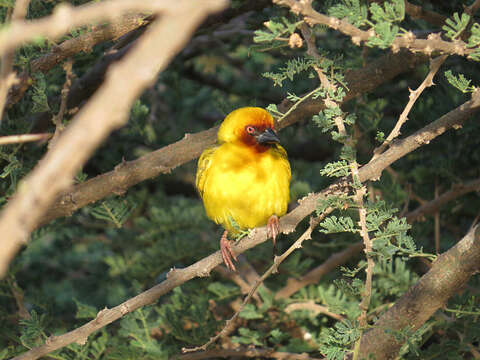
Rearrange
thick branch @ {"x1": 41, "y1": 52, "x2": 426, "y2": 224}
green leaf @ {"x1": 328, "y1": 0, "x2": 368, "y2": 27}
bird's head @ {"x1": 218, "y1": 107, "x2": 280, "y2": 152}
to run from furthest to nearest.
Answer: bird's head @ {"x1": 218, "y1": 107, "x2": 280, "y2": 152}
thick branch @ {"x1": 41, "y1": 52, "x2": 426, "y2": 224}
green leaf @ {"x1": 328, "y1": 0, "x2": 368, "y2": 27}

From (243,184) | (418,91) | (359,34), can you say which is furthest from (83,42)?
(418,91)

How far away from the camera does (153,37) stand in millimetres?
1009

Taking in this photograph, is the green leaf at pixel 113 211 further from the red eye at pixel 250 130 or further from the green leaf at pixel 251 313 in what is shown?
the green leaf at pixel 251 313

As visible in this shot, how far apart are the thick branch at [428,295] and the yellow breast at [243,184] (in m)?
1.00

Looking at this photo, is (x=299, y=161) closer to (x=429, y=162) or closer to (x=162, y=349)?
(x=429, y=162)

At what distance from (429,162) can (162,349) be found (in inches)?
83.2

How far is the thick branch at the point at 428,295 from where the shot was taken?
7.77 ft

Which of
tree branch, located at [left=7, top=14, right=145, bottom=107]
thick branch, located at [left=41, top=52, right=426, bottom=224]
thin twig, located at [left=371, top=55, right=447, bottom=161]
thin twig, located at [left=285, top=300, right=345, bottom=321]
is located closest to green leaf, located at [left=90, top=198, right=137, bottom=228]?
thick branch, located at [left=41, top=52, right=426, bottom=224]

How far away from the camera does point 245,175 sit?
321 cm

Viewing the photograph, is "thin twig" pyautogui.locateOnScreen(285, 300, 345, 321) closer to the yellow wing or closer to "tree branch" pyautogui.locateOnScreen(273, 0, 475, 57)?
the yellow wing

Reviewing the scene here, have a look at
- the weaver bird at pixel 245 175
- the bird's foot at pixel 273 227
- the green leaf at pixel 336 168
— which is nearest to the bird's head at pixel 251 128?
the weaver bird at pixel 245 175

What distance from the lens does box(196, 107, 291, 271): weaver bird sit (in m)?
3.20

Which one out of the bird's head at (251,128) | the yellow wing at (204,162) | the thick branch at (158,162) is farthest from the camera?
the yellow wing at (204,162)

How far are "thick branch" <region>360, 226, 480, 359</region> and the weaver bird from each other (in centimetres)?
91
